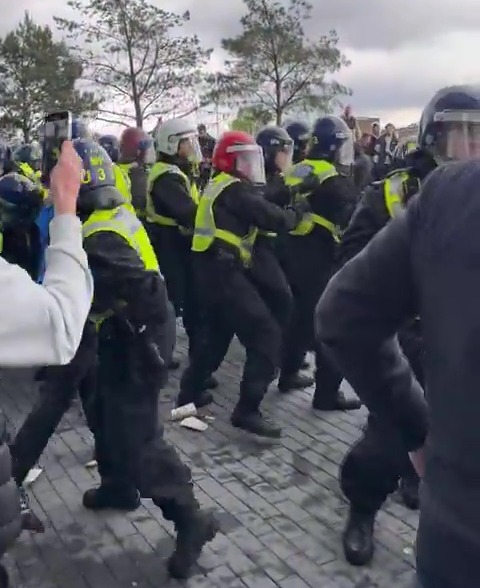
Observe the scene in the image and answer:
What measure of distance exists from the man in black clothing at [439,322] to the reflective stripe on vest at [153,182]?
484cm

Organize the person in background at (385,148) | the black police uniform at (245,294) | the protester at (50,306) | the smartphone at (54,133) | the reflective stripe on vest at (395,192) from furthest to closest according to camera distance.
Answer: the person in background at (385,148) → the black police uniform at (245,294) → the reflective stripe on vest at (395,192) → the smartphone at (54,133) → the protester at (50,306)

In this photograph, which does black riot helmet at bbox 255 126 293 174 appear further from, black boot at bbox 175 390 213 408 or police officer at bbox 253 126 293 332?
black boot at bbox 175 390 213 408

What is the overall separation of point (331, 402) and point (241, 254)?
135 centimetres

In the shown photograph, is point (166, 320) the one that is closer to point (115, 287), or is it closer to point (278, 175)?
point (115, 287)

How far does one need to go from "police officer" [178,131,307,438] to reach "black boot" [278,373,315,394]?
0.82 meters

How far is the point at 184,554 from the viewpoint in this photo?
12.4 feet

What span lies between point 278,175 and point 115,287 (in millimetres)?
3004

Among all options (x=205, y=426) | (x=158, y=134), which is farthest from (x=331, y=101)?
(x=205, y=426)

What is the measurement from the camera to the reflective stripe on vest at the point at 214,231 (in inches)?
217

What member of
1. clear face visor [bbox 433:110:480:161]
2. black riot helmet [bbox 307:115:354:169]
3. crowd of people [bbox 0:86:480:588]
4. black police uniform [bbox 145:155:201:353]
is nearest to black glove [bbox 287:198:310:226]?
crowd of people [bbox 0:86:480:588]

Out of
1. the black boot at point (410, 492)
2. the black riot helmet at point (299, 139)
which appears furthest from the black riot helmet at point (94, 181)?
the black riot helmet at point (299, 139)

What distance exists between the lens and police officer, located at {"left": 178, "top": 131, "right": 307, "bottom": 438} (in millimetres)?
5453

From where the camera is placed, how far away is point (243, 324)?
552 centimetres

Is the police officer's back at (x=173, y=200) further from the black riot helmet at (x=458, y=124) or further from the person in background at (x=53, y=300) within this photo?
the person in background at (x=53, y=300)
